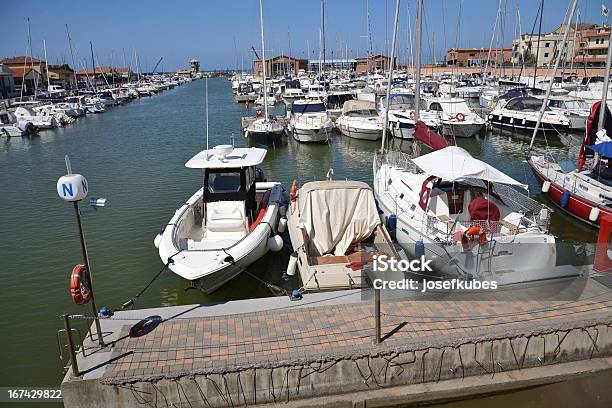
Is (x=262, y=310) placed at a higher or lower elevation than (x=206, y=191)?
lower

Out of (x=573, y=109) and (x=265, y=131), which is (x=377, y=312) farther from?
(x=573, y=109)

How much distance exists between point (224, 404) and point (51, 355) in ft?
14.6

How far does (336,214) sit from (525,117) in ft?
85.1

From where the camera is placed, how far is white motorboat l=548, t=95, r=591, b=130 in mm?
29828

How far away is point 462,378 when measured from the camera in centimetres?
719

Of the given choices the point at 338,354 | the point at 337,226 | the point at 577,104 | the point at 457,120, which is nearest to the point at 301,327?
the point at 338,354

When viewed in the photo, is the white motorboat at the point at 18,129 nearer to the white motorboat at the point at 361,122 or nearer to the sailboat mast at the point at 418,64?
the white motorboat at the point at 361,122

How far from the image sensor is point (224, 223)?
464 inches

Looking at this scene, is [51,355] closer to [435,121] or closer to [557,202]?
[557,202]

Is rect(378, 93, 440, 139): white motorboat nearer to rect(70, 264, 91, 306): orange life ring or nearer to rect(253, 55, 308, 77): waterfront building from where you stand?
rect(70, 264, 91, 306): orange life ring

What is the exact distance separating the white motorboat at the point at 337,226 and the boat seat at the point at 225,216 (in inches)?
60.2

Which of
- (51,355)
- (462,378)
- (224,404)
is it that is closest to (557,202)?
(462,378)

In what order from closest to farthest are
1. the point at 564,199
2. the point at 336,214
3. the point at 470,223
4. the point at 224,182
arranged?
the point at 470,223 < the point at 336,214 < the point at 224,182 < the point at 564,199

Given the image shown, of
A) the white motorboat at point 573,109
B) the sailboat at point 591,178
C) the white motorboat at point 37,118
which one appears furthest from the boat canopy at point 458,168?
the white motorboat at point 37,118
